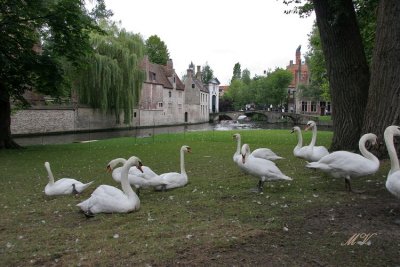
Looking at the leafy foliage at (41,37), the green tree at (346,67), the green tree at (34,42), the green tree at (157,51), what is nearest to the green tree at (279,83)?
the green tree at (157,51)

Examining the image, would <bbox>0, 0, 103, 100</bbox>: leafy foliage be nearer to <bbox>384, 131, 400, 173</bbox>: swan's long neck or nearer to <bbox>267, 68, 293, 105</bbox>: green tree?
<bbox>384, 131, 400, 173</bbox>: swan's long neck

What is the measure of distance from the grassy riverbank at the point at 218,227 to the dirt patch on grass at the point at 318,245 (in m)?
0.01

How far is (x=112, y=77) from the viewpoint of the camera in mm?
44844

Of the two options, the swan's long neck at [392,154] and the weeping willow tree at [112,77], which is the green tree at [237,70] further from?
the swan's long neck at [392,154]

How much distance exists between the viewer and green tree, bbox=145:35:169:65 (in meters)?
90.4

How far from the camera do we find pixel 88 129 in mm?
50344

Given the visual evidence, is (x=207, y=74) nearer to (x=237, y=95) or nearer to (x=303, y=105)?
(x=237, y=95)

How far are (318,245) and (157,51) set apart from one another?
90.2m

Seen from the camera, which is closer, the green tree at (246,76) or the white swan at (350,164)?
the white swan at (350,164)

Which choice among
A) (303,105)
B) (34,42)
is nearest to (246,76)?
(303,105)

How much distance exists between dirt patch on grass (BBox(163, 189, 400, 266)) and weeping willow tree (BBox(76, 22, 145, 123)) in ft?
132

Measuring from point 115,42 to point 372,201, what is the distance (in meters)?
43.3

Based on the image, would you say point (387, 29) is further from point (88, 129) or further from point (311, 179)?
point (88, 129)

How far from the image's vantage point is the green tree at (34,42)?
18.6 m
